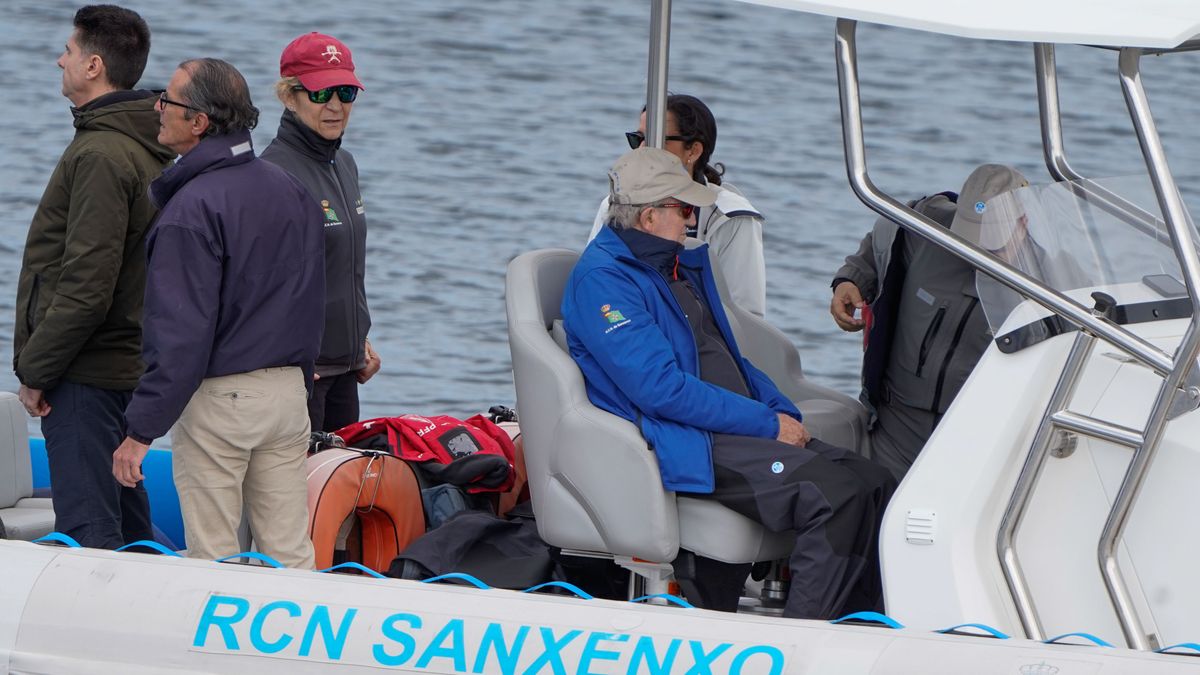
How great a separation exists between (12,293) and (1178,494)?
8.43 m

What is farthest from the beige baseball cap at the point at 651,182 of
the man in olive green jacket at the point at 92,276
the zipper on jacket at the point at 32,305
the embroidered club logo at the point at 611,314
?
the zipper on jacket at the point at 32,305

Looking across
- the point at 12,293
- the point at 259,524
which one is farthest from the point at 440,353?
the point at 259,524

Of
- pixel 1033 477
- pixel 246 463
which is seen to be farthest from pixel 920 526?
pixel 246 463

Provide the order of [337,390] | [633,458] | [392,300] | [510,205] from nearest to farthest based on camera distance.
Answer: [633,458], [337,390], [392,300], [510,205]

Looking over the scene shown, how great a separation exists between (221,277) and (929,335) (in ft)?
4.77

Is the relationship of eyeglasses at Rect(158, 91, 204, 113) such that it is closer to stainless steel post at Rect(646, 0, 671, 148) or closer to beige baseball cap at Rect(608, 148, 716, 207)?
beige baseball cap at Rect(608, 148, 716, 207)

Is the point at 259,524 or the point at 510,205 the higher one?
the point at 259,524

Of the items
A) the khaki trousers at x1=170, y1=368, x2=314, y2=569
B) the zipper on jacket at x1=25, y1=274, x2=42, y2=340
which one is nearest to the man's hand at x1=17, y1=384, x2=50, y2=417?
the zipper on jacket at x1=25, y1=274, x2=42, y2=340

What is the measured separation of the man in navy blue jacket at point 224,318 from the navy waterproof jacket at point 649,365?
533 millimetres

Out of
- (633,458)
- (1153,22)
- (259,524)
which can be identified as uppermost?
(1153,22)

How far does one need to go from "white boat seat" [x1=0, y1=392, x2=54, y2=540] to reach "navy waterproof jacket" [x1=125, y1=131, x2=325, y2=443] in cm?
113

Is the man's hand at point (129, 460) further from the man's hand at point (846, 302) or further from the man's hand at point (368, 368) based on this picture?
the man's hand at point (846, 302)

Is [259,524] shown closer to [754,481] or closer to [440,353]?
[754,481]

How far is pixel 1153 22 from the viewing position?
2742mm
